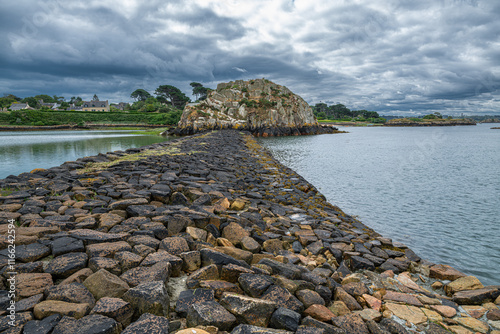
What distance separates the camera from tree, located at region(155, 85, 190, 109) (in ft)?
369

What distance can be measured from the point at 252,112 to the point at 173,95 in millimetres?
60486

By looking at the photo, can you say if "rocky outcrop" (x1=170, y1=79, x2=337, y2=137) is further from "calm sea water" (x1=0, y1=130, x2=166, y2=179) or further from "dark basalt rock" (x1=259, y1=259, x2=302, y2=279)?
"dark basalt rock" (x1=259, y1=259, x2=302, y2=279)

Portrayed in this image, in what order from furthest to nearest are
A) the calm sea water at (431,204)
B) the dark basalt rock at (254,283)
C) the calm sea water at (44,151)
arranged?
the calm sea water at (44,151) → the calm sea water at (431,204) → the dark basalt rock at (254,283)

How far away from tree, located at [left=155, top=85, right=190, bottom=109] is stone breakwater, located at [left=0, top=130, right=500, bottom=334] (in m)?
114

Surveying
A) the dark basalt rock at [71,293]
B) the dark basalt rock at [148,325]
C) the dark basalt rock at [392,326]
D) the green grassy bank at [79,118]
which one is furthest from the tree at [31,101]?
the dark basalt rock at [392,326]

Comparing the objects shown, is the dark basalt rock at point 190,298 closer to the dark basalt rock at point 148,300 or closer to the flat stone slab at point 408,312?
the dark basalt rock at point 148,300

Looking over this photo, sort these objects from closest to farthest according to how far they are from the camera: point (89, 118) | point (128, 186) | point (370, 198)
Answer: point (128, 186)
point (370, 198)
point (89, 118)

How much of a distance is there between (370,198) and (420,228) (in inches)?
144

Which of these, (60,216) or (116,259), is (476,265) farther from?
(60,216)

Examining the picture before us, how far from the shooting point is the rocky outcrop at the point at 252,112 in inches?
2270

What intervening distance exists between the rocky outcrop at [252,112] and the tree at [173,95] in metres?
48.8

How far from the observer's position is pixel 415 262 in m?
6.03

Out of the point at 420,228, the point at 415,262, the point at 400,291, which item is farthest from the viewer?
the point at 420,228

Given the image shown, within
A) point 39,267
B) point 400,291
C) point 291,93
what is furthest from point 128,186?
point 291,93
